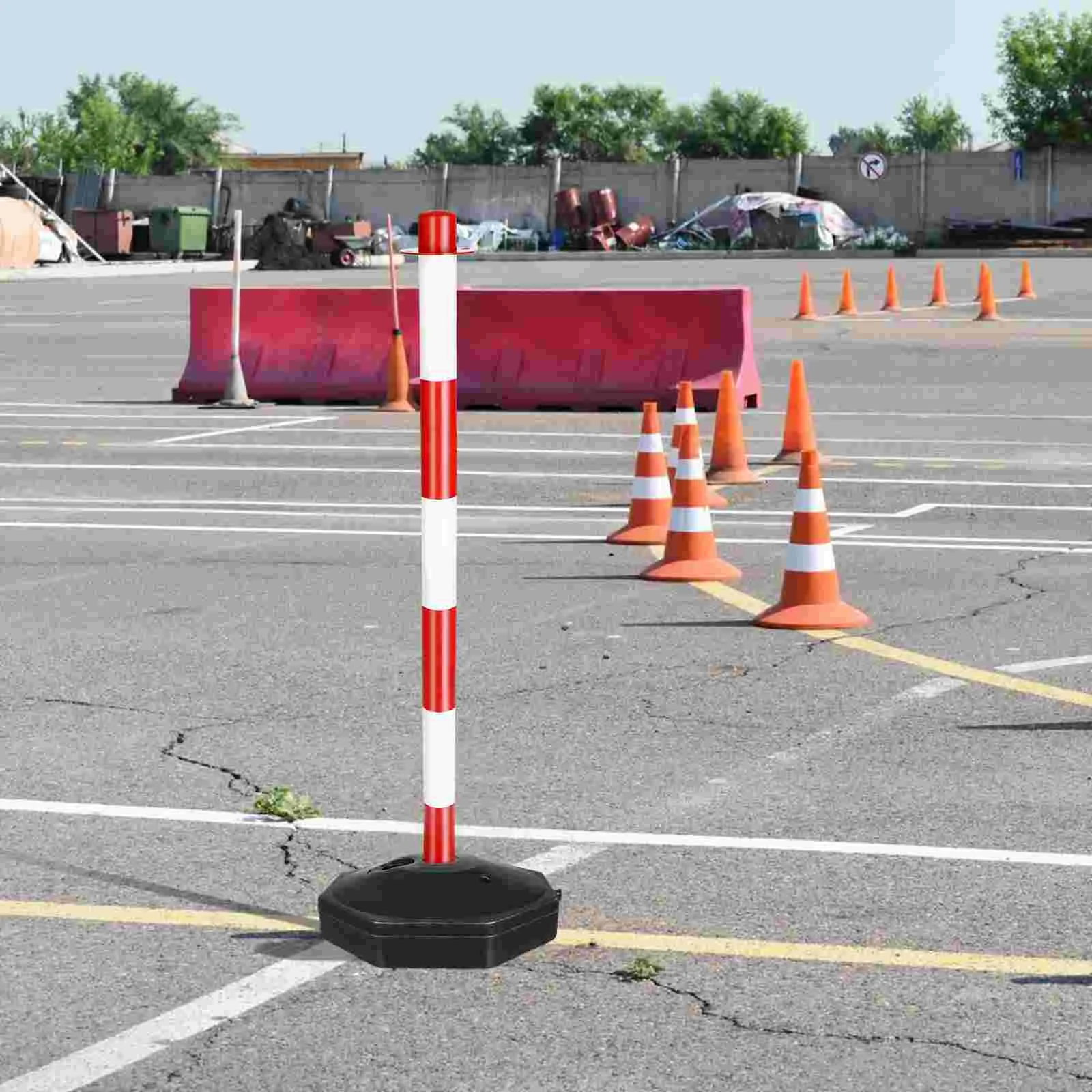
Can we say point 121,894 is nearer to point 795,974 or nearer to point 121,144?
point 795,974

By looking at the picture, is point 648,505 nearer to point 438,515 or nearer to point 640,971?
point 438,515

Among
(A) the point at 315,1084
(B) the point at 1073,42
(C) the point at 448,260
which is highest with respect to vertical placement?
(B) the point at 1073,42

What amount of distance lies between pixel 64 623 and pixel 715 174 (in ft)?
215

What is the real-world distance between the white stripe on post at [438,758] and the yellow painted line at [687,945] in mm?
453

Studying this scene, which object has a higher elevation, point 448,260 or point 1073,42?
point 1073,42

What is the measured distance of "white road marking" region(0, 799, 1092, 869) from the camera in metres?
6.28

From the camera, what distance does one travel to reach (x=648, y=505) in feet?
41.9

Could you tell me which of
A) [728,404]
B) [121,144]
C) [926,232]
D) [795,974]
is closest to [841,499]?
[728,404]

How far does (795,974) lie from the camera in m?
5.25

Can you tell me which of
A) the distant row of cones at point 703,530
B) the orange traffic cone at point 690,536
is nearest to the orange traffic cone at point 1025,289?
the distant row of cones at point 703,530

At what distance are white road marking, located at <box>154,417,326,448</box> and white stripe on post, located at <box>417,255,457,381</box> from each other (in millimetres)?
13087

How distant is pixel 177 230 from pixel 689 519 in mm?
59036

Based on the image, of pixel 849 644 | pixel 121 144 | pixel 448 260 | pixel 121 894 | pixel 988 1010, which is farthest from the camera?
pixel 121 144

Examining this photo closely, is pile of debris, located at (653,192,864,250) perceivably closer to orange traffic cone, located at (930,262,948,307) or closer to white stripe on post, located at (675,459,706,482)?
orange traffic cone, located at (930,262,948,307)
